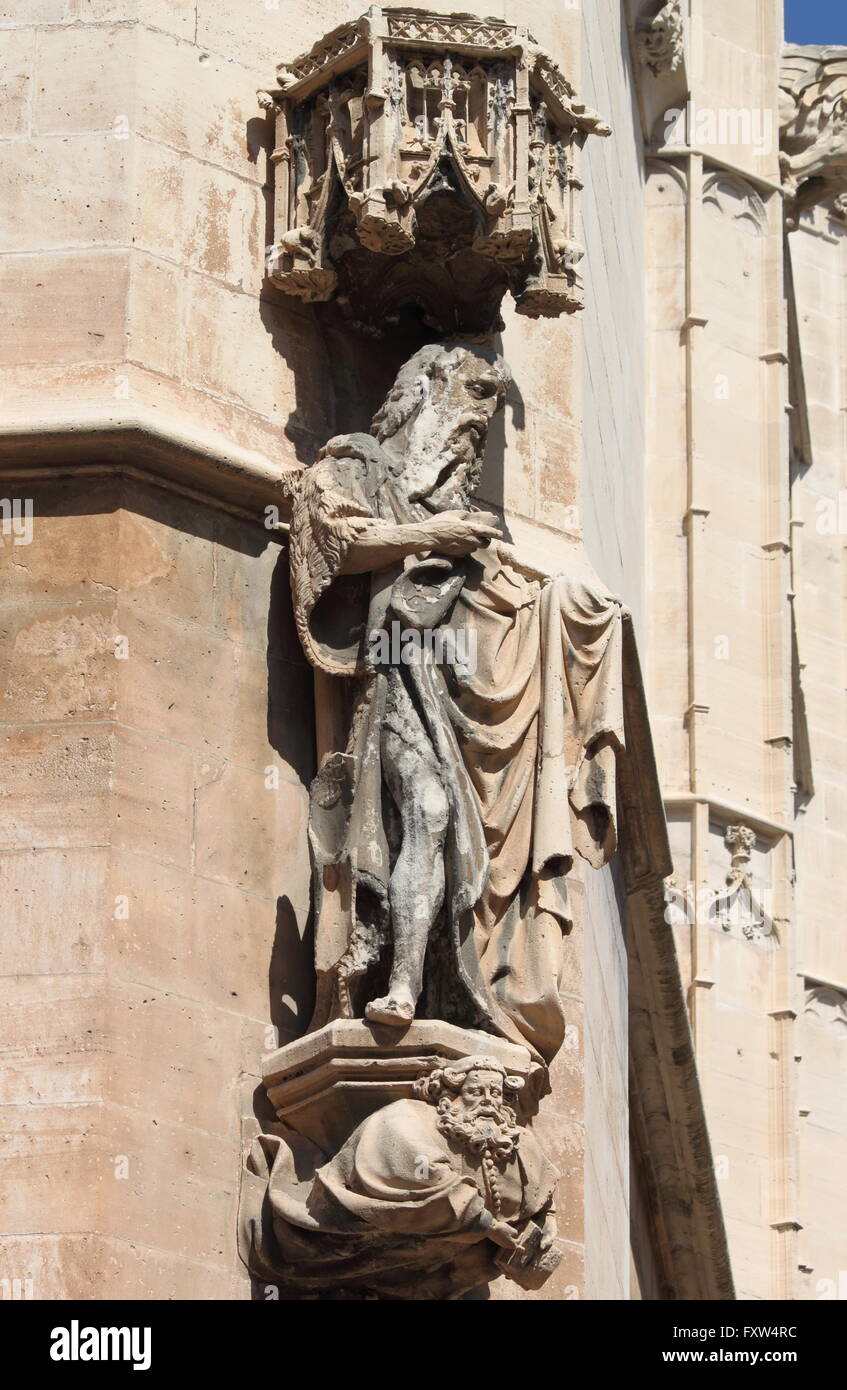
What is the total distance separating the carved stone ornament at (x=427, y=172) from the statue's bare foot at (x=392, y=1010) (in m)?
2.43

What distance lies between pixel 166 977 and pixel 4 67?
3.09 meters

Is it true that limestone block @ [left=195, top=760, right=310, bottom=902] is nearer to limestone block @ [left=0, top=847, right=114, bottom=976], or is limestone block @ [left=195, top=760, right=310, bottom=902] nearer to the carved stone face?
limestone block @ [left=0, top=847, right=114, bottom=976]

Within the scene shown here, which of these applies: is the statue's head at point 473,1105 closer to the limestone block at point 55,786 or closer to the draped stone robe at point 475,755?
the draped stone robe at point 475,755

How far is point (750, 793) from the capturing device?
725 inches

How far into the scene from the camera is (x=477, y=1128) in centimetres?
1062

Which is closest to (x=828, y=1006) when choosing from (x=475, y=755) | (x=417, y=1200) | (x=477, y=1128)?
(x=475, y=755)

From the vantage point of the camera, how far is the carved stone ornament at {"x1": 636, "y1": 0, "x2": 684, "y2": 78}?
56.9ft

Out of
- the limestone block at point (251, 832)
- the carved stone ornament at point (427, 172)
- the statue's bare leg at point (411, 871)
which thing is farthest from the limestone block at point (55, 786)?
the carved stone ornament at point (427, 172)

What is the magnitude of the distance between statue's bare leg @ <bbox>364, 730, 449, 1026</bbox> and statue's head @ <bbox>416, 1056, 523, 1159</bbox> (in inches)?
8.1

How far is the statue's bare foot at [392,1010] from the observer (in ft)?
35.2

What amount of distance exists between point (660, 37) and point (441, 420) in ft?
20.3

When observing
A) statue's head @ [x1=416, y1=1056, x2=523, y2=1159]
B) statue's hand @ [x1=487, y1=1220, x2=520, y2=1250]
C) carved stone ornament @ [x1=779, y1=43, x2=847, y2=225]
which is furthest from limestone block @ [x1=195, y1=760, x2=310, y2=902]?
carved stone ornament @ [x1=779, y1=43, x2=847, y2=225]

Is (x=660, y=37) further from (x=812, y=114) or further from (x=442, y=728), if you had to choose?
(x=442, y=728)

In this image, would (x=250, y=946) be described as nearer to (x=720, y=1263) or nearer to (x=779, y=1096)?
(x=720, y=1263)
